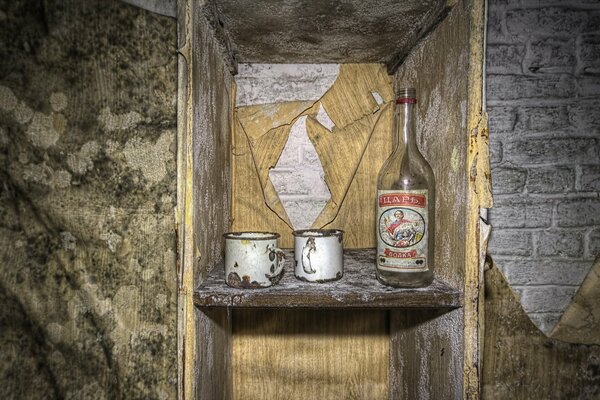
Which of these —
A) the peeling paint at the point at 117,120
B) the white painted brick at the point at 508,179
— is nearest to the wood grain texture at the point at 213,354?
the peeling paint at the point at 117,120

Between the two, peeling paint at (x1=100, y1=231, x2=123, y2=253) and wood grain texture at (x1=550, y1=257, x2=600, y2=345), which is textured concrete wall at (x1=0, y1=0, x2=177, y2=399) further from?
wood grain texture at (x1=550, y1=257, x2=600, y2=345)

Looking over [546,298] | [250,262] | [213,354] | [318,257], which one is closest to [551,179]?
[546,298]

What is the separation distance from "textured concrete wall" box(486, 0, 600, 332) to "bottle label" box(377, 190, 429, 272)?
1.75ft

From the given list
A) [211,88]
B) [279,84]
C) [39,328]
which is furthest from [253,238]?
[279,84]

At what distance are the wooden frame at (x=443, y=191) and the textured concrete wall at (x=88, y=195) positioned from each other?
69 millimetres

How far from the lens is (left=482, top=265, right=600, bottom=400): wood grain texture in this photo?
43.0 inches

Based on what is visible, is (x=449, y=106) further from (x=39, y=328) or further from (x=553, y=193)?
(x=39, y=328)

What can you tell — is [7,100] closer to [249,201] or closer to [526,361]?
[249,201]

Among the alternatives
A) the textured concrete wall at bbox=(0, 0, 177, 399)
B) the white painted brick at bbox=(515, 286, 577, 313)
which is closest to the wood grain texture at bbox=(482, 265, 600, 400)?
the white painted brick at bbox=(515, 286, 577, 313)

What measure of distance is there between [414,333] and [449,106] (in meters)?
0.55

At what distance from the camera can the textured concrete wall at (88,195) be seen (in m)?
0.71

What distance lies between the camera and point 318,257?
73 cm

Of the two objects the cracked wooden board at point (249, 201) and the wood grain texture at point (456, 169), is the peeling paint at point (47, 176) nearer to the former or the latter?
the cracked wooden board at point (249, 201)

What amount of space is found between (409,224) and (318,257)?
0.18 m
